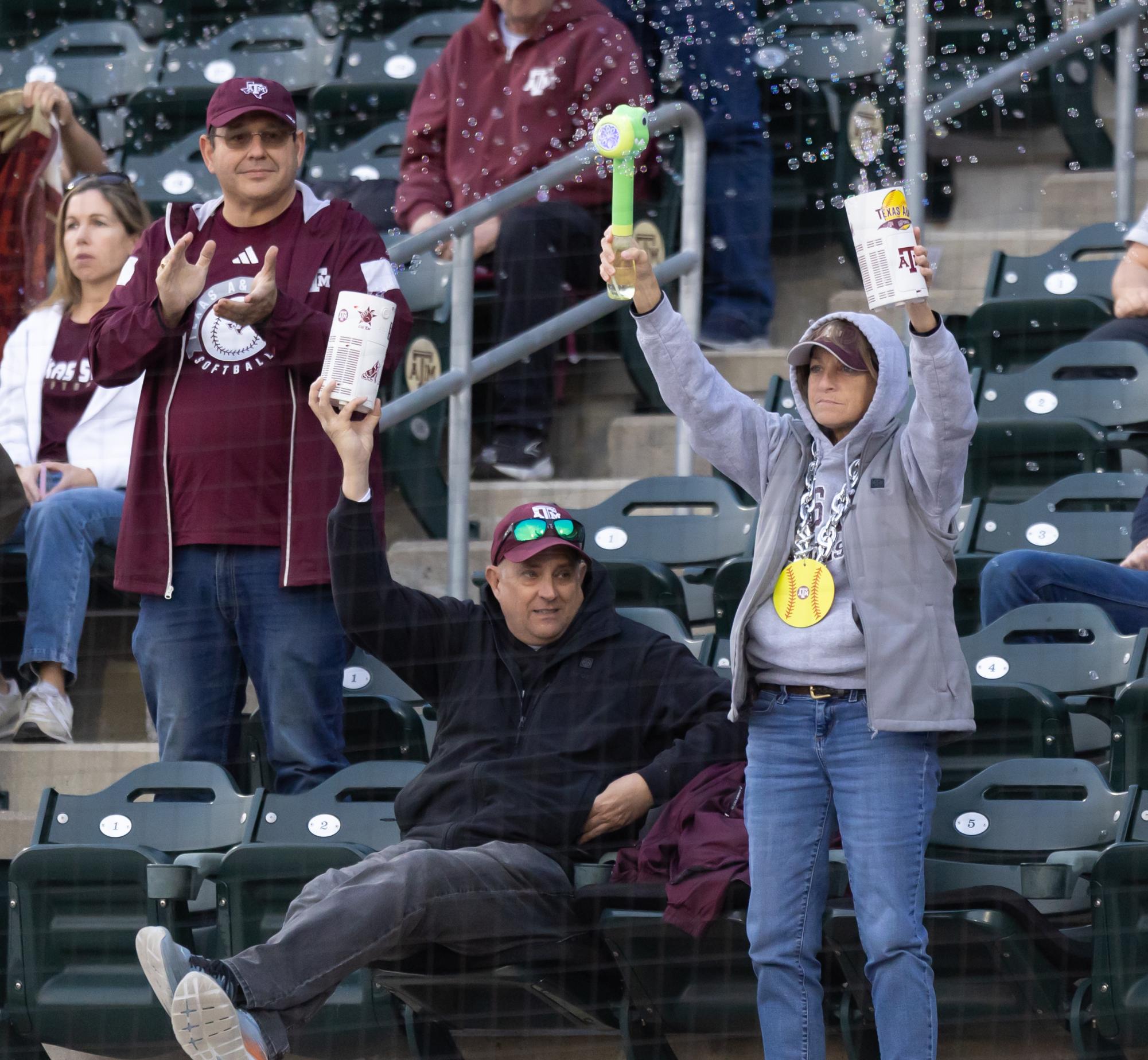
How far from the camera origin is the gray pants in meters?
3.09

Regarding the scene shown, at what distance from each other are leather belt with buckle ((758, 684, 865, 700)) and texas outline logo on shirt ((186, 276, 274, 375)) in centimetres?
144

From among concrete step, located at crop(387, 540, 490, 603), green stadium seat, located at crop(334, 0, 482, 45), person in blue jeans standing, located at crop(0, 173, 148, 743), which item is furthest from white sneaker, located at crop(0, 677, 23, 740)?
green stadium seat, located at crop(334, 0, 482, 45)

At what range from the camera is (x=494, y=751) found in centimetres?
362

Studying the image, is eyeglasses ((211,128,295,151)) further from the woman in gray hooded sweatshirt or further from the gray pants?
the gray pants

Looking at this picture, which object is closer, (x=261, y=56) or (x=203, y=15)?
(x=261, y=56)

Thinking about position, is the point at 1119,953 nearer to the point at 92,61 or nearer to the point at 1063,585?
the point at 1063,585

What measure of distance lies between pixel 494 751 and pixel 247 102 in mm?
1475

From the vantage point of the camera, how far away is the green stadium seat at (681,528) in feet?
15.1

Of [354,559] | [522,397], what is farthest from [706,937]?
[522,397]

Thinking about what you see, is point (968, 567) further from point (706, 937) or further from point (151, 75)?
point (151, 75)

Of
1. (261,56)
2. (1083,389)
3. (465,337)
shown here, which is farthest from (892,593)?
(261,56)

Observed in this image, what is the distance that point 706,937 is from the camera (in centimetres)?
329

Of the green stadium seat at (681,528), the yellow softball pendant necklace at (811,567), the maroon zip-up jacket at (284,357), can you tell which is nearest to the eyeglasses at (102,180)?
the maroon zip-up jacket at (284,357)

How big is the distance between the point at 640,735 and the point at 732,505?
1.14 meters
